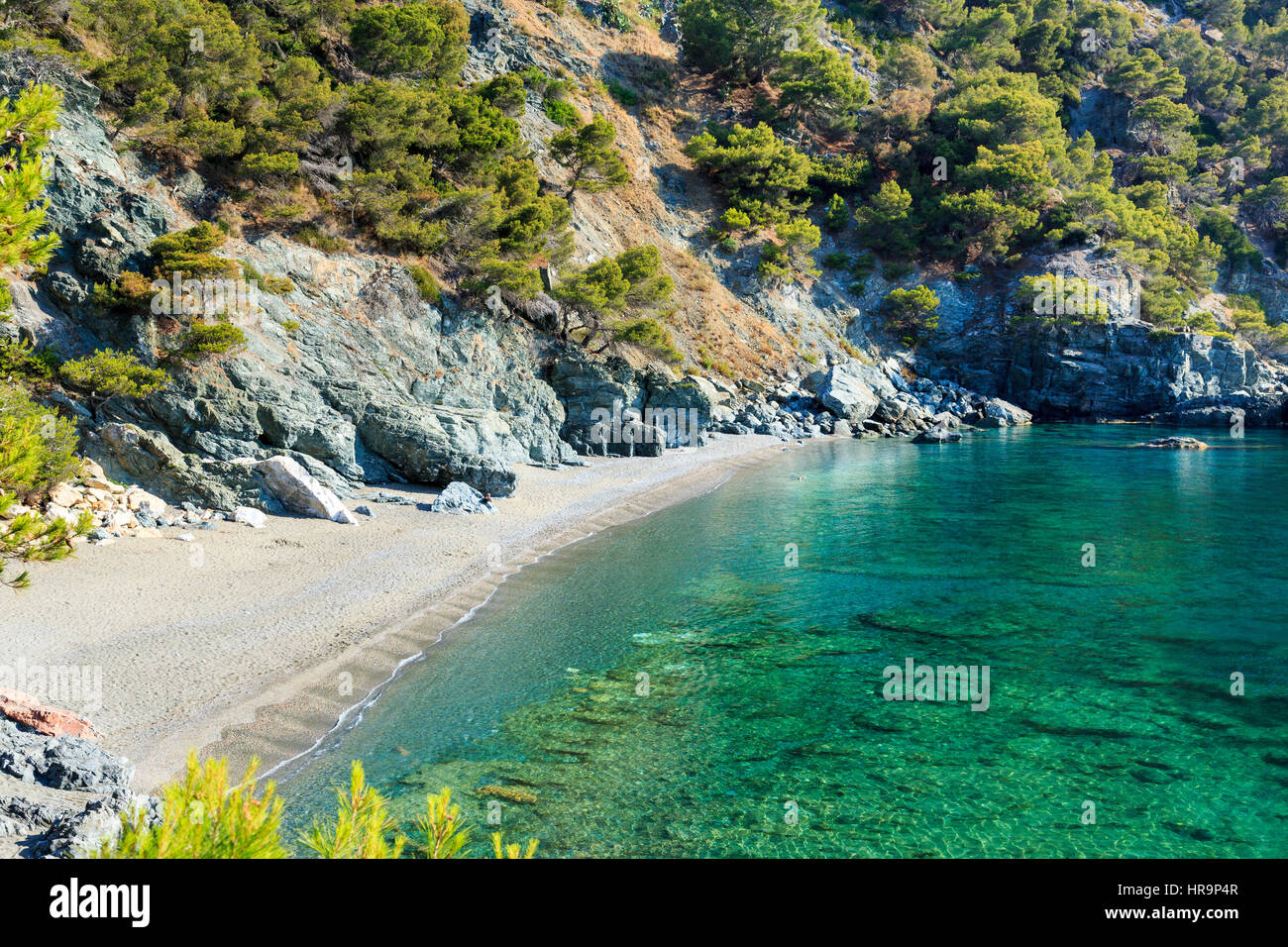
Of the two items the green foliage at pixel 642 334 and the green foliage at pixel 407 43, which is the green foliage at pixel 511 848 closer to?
the green foliage at pixel 642 334

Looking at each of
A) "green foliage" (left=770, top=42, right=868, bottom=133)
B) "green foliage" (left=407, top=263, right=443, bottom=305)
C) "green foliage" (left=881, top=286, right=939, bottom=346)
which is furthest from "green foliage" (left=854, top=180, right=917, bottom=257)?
"green foliage" (left=407, top=263, right=443, bottom=305)

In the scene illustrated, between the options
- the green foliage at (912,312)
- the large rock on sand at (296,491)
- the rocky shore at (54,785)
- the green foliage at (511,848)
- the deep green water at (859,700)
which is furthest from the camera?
the green foliage at (912,312)

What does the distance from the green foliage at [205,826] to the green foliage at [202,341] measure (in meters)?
20.2

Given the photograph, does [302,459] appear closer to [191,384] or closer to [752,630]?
[191,384]

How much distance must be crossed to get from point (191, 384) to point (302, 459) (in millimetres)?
3626

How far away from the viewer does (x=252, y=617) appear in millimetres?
13336

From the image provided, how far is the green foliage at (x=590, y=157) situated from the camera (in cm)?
4766

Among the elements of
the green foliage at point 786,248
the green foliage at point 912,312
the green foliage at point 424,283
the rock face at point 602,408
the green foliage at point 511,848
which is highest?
the green foliage at point 786,248

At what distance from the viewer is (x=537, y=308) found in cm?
3678

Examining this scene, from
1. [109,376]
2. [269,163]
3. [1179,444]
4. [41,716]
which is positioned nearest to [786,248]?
[1179,444]

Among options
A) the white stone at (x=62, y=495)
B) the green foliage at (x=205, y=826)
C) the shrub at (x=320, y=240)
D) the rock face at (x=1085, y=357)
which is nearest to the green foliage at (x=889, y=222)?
the rock face at (x=1085, y=357)

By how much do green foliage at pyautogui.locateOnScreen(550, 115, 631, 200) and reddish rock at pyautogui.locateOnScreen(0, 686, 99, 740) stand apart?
148 ft

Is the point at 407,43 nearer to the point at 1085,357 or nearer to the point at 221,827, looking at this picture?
the point at 221,827
